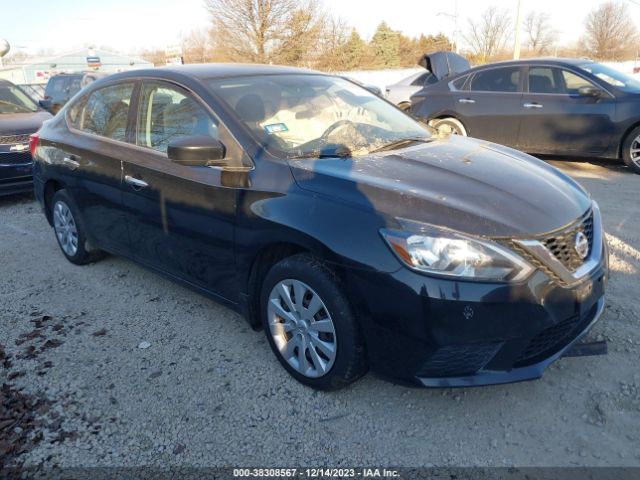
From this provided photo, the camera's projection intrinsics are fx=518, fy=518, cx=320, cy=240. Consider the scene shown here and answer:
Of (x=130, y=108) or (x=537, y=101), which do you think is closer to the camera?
(x=130, y=108)

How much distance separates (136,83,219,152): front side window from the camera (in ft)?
10.6

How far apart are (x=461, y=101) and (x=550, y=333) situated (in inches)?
259

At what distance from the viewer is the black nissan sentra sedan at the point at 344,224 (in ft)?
7.42

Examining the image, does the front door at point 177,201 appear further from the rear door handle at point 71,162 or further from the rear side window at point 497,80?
the rear side window at point 497,80

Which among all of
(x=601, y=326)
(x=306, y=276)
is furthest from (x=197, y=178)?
(x=601, y=326)

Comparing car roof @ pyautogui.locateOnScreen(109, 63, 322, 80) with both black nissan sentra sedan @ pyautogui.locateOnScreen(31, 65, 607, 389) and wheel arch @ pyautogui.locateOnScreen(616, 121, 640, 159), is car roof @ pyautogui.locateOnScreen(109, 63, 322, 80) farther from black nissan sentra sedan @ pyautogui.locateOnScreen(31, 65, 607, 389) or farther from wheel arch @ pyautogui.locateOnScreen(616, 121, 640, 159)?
wheel arch @ pyautogui.locateOnScreen(616, 121, 640, 159)

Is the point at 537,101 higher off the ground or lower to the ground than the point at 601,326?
higher

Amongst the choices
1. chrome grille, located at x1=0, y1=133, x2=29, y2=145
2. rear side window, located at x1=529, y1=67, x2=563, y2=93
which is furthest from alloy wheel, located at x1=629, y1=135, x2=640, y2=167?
chrome grille, located at x1=0, y1=133, x2=29, y2=145

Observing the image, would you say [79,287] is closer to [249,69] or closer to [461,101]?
[249,69]

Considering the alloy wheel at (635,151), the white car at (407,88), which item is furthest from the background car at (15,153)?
the alloy wheel at (635,151)

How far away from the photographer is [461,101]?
830 centimetres

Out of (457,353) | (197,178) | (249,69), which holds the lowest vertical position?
(457,353)

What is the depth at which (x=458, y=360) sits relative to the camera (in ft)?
7.64

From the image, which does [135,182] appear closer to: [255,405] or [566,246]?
[255,405]
